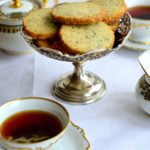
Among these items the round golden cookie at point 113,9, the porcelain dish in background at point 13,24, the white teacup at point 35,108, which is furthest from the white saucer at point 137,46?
the white teacup at point 35,108

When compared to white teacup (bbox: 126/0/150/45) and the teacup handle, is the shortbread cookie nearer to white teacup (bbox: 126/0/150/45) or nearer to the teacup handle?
white teacup (bbox: 126/0/150/45)

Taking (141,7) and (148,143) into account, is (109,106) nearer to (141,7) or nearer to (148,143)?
(148,143)

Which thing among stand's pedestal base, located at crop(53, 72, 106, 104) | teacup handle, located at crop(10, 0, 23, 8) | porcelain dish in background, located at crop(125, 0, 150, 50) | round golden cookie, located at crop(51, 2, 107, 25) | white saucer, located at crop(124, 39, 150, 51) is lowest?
stand's pedestal base, located at crop(53, 72, 106, 104)

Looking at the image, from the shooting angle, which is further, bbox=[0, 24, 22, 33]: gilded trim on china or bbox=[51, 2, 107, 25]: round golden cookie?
bbox=[0, 24, 22, 33]: gilded trim on china

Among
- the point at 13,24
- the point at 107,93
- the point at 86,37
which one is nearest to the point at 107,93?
the point at 107,93

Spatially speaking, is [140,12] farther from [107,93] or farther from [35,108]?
[35,108]

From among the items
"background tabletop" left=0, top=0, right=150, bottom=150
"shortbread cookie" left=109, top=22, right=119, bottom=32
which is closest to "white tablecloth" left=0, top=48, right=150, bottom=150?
"background tabletop" left=0, top=0, right=150, bottom=150

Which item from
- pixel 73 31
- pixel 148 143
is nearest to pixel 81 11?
pixel 73 31
